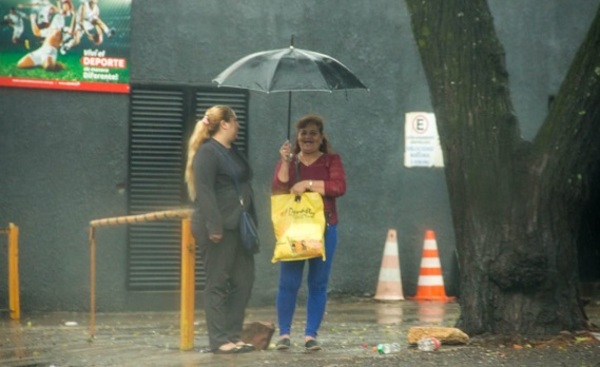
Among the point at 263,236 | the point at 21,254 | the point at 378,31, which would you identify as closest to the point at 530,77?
the point at 378,31

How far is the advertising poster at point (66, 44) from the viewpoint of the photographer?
14.0 meters

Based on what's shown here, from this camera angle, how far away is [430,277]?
50.9ft

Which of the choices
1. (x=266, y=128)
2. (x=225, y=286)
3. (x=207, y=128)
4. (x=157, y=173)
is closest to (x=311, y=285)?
(x=225, y=286)

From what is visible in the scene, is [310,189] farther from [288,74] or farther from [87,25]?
[87,25]

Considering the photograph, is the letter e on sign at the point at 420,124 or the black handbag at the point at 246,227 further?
the letter e on sign at the point at 420,124

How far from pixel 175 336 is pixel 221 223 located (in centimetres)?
213

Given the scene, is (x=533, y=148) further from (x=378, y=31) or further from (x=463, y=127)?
(x=378, y=31)

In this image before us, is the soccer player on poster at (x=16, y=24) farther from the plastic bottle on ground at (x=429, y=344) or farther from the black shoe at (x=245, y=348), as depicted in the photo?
the plastic bottle on ground at (x=429, y=344)

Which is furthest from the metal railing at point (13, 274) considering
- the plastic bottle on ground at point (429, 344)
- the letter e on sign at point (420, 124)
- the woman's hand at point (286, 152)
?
the plastic bottle on ground at point (429, 344)

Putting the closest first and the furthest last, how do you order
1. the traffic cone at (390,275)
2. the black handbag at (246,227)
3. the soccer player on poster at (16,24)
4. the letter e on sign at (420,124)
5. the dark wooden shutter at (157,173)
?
1. the black handbag at (246,227)
2. the soccer player on poster at (16,24)
3. the dark wooden shutter at (157,173)
4. the traffic cone at (390,275)
5. the letter e on sign at (420,124)

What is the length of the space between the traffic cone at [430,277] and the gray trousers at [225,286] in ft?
17.9

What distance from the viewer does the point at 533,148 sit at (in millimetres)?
10039

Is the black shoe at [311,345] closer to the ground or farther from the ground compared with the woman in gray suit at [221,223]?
closer to the ground

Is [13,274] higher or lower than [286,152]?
lower
